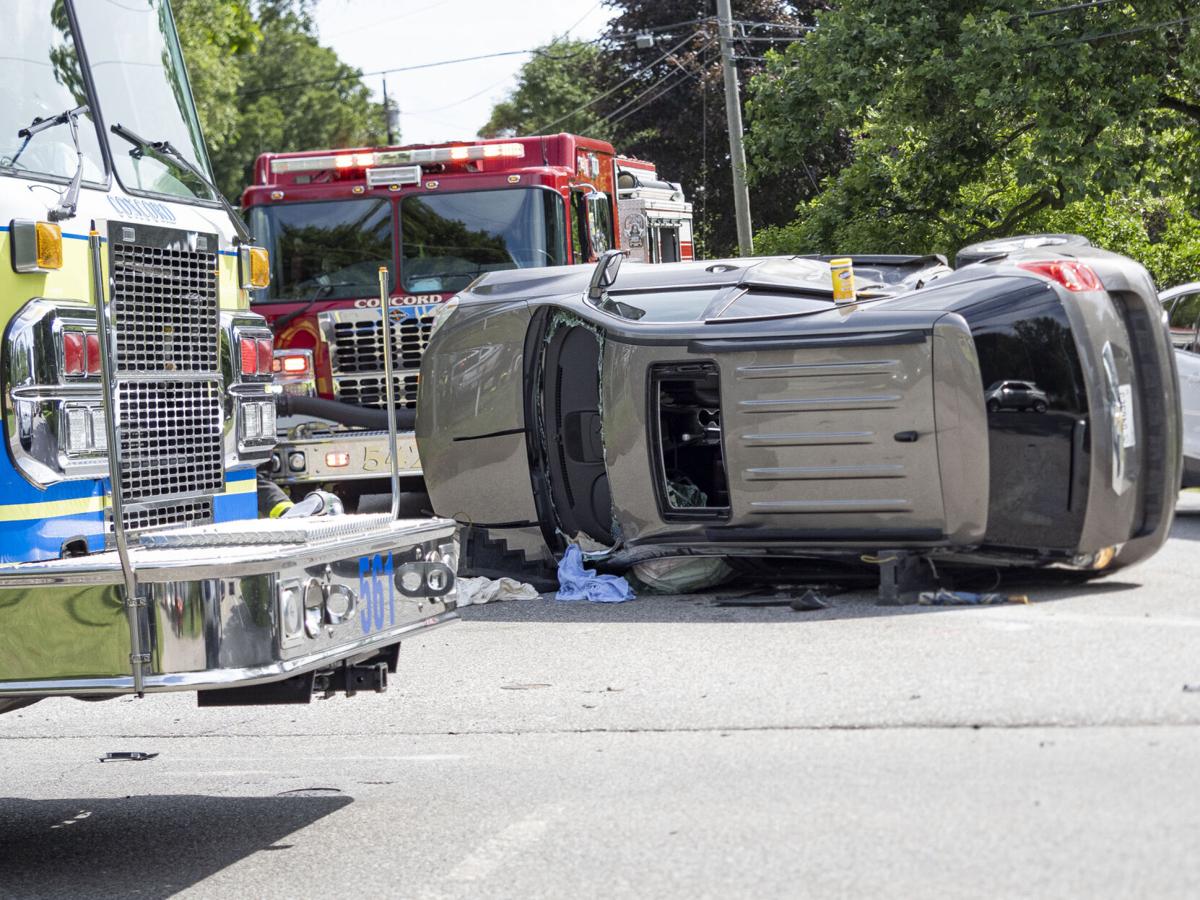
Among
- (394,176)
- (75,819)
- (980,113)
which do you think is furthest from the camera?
(980,113)

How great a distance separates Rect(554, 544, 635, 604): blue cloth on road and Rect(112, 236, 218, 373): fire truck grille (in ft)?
12.2

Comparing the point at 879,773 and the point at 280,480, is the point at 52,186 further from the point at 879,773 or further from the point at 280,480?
the point at 280,480

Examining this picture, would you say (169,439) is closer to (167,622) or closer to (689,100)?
(167,622)

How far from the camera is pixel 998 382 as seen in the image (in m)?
7.92

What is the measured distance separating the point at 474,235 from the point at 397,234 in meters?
0.64

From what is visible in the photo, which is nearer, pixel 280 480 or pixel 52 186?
pixel 52 186

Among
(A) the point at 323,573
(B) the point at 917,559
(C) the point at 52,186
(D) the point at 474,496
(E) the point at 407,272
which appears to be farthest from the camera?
(E) the point at 407,272

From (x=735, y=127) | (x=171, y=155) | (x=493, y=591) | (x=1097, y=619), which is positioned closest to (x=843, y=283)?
(x=1097, y=619)

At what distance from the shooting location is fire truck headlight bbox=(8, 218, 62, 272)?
4.94m

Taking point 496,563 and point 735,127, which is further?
point 735,127

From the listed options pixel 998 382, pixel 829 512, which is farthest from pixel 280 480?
pixel 998 382

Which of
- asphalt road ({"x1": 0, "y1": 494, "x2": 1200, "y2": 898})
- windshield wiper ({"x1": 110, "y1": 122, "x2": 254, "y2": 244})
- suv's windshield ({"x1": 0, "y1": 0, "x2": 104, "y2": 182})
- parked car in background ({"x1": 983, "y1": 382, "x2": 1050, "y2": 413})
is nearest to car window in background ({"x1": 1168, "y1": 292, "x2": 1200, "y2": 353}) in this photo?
asphalt road ({"x1": 0, "y1": 494, "x2": 1200, "y2": 898})

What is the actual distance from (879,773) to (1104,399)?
3111 millimetres

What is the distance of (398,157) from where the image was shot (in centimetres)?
1327
